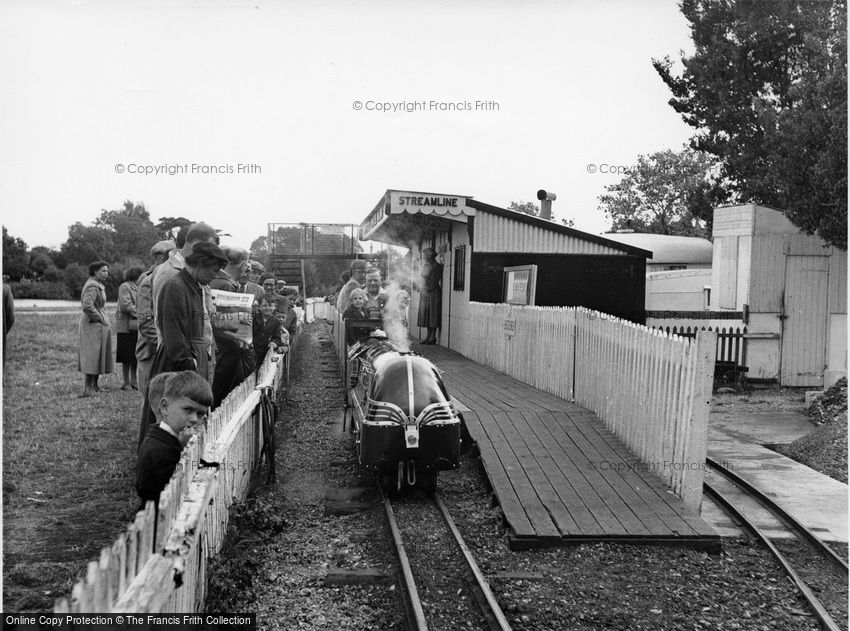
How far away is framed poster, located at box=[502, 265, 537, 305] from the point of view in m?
13.0

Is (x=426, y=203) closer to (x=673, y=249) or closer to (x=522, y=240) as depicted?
(x=522, y=240)

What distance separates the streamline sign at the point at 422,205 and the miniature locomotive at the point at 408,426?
271 inches

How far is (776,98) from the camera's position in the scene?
46.3 ft

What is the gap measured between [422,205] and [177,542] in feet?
36.5

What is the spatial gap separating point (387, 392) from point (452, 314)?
35.3 ft

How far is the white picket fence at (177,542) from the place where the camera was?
2266 millimetres

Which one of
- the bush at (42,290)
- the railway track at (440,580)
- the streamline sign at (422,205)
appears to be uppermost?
the streamline sign at (422,205)

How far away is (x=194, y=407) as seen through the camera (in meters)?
3.86

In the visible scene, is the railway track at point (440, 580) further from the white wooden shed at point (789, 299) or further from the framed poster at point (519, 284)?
the white wooden shed at point (789, 299)

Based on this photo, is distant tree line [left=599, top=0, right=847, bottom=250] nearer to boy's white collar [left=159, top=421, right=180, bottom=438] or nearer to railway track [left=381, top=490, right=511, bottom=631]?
railway track [left=381, top=490, right=511, bottom=631]

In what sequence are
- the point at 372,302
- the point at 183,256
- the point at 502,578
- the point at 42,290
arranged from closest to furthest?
the point at 502,578, the point at 183,256, the point at 372,302, the point at 42,290

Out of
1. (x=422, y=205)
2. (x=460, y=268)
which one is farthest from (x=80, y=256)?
(x=422, y=205)

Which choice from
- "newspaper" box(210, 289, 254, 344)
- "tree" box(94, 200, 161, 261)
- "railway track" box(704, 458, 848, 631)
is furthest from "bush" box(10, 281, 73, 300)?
"railway track" box(704, 458, 848, 631)

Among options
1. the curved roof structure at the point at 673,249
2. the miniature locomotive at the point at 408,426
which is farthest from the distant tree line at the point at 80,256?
the curved roof structure at the point at 673,249
